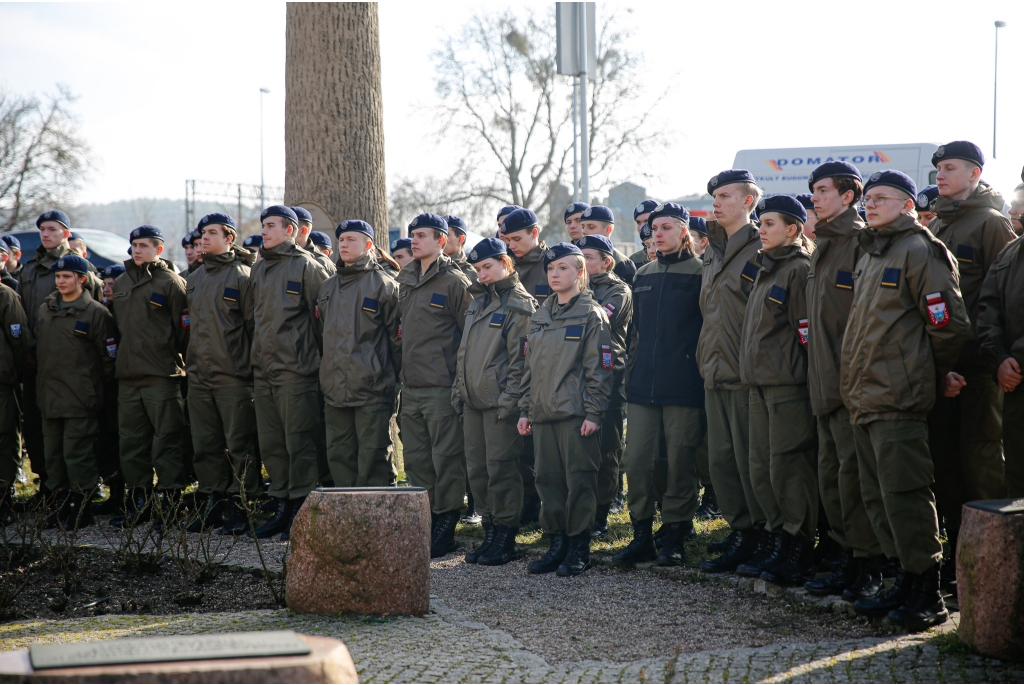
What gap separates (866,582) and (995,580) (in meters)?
1.16

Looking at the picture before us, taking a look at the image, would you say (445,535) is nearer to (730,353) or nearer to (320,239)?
(730,353)

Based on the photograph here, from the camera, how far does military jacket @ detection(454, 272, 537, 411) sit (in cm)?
686

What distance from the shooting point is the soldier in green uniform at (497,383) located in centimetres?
687

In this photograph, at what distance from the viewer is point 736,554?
6262 millimetres

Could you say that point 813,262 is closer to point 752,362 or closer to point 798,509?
point 752,362

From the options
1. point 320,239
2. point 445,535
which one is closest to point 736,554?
point 445,535

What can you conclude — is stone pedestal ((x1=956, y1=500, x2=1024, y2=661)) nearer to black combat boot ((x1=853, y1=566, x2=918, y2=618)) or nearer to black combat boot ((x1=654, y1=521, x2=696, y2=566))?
black combat boot ((x1=853, y1=566, x2=918, y2=618))

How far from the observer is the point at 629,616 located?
5359 mm

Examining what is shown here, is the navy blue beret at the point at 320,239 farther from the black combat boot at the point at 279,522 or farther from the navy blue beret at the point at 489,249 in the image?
the navy blue beret at the point at 489,249

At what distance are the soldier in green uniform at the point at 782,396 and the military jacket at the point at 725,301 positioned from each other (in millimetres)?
161

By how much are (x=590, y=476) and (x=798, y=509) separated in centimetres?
144

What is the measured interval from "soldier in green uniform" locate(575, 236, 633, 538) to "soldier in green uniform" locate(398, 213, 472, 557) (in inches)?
39.6

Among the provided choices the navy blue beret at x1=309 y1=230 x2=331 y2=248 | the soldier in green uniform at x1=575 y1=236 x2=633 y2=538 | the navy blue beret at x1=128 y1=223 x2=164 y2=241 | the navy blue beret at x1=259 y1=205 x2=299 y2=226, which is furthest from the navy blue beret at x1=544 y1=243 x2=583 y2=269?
the navy blue beret at x1=128 y1=223 x2=164 y2=241

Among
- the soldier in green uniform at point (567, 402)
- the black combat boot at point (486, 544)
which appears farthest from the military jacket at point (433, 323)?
the black combat boot at point (486, 544)
